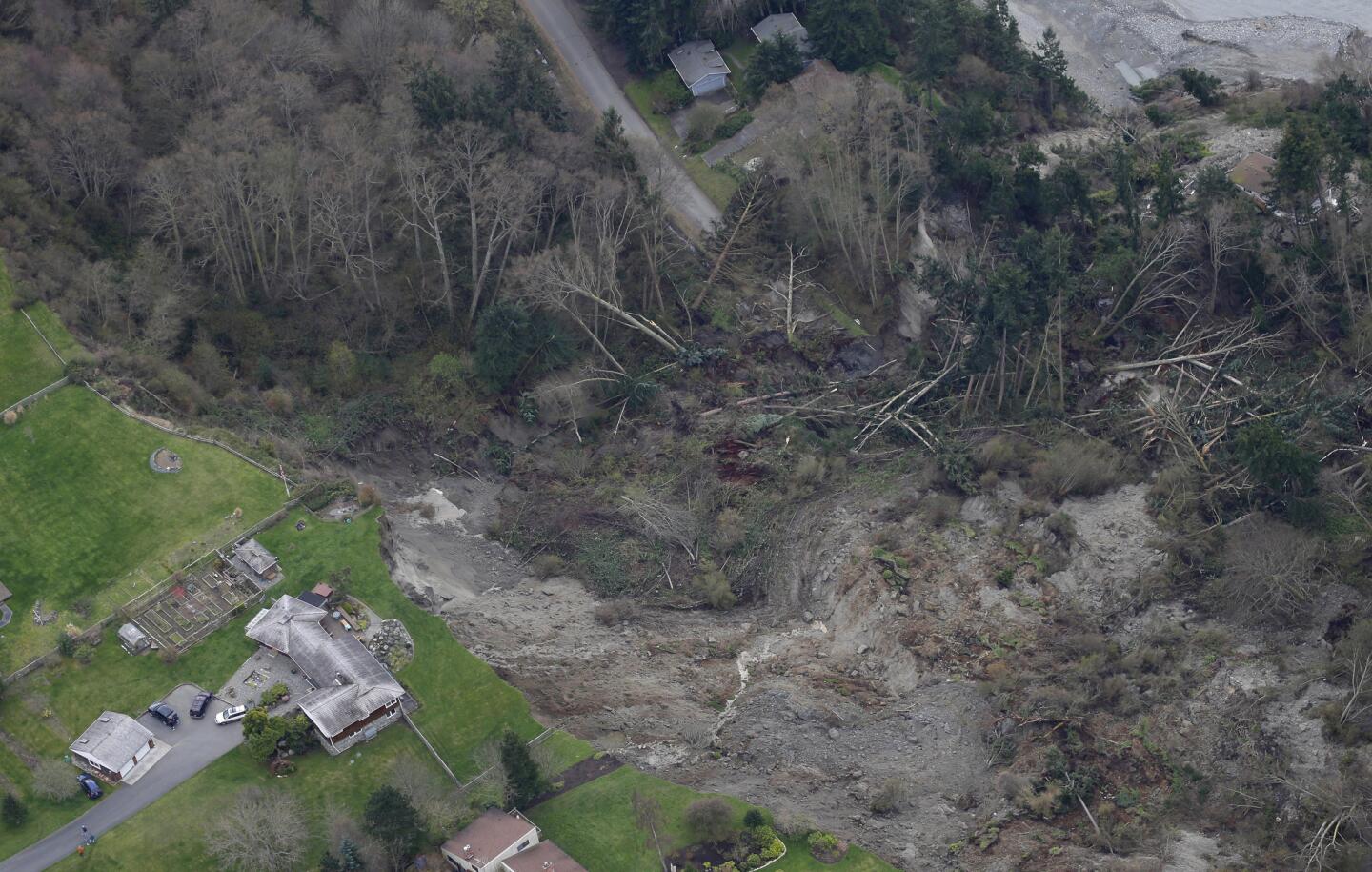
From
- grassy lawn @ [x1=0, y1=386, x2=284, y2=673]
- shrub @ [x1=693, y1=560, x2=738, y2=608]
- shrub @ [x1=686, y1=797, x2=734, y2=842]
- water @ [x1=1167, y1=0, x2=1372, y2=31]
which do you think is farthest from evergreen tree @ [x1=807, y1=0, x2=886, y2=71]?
shrub @ [x1=686, y1=797, x2=734, y2=842]

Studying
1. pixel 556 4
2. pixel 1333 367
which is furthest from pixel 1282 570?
pixel 556 4

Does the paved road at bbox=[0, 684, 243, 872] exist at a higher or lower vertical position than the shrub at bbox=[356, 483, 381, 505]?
lower

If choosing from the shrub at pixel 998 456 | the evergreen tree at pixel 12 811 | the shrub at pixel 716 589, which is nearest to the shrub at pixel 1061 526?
the shrub at pixel 998 456

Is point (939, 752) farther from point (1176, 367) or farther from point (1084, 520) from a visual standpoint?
point (1176, 367)

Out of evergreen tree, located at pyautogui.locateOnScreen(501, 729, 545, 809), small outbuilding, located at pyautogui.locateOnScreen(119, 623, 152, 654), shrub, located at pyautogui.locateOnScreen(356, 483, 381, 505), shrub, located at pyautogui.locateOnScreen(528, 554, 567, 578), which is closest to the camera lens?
evergreen tree, located at pyautogui.locateOnScreen(501, 729, 545, 809)

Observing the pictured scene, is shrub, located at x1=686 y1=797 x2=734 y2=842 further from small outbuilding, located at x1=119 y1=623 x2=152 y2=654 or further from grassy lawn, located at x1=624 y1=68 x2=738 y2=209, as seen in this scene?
grassy lawn, located at x1=624 y1=68 x2=738 y2=209

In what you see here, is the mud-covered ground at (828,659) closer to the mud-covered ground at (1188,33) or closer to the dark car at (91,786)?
the dark car at (91,786)
